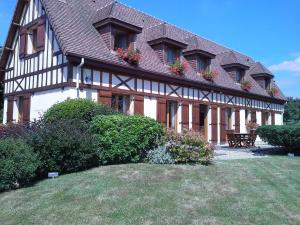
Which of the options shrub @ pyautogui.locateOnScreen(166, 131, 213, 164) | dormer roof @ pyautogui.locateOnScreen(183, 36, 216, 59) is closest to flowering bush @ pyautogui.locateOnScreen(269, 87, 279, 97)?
dormer roof @ pyautogui.locateOnScreen(183, 36, 216, 59)

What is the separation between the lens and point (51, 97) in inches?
526

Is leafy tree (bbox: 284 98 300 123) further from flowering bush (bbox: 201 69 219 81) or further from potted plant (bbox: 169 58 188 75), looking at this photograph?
potted plant (bbox: 169 58 188 75)

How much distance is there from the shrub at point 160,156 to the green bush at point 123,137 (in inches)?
10.3

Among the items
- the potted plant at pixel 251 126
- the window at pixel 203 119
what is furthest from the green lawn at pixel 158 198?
the potted plant at pixel 251 126

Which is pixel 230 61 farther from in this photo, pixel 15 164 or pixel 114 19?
pixel 15 164

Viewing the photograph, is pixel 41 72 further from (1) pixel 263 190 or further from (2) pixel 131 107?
(1) pixel 263 190

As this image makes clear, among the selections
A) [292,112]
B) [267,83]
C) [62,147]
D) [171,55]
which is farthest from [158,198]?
[292,112]

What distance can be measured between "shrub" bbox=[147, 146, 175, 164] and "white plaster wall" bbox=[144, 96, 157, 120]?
17.4 ft

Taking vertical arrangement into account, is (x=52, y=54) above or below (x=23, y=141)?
above

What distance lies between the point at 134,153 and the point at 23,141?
2990 millimetres

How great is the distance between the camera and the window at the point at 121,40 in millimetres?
15113

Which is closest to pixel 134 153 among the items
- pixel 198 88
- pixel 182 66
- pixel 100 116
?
pixel 100 116

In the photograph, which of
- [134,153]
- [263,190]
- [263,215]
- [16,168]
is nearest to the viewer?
[263,215]

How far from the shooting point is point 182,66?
16734 mm
